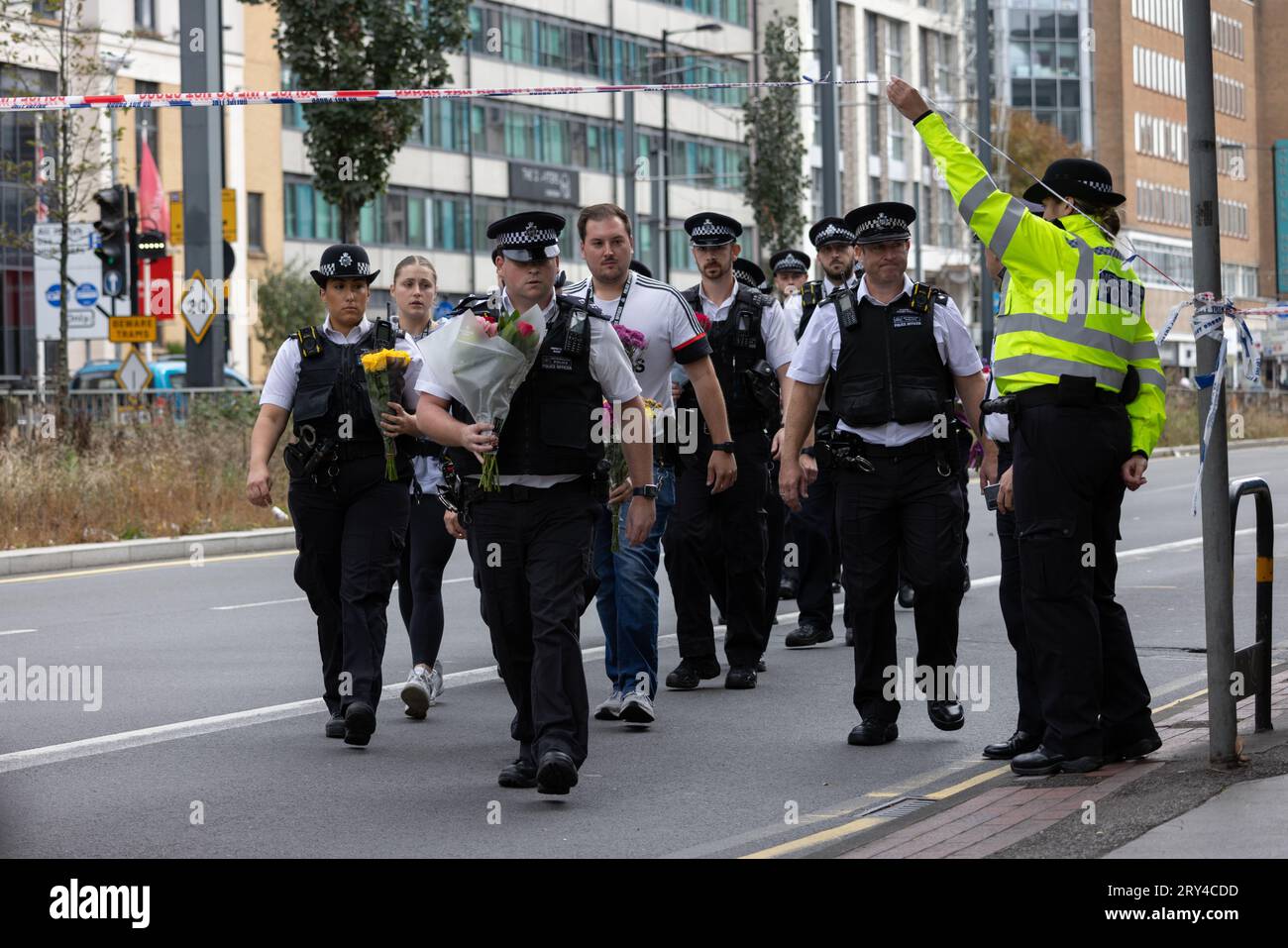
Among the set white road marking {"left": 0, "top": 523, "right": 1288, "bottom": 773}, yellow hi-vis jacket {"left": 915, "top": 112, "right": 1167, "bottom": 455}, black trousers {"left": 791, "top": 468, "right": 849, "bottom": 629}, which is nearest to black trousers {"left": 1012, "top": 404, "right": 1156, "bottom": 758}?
yellow hi-vis jacket {"left": 915, "top": 112, "right": 1167, "bottom": 455}

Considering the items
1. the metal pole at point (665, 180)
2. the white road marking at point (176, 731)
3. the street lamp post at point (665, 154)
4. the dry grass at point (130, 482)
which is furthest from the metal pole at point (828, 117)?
the white road marking at point (176, 731)

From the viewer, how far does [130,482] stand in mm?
20625

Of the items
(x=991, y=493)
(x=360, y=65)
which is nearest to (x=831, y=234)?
(x=991, y=493)

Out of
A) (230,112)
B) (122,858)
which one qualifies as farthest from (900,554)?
(230,112)

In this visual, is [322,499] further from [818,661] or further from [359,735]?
[818,661]

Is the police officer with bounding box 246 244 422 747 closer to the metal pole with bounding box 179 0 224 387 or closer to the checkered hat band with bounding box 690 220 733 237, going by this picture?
the checkered hat band with bounding box 690 220 733 237

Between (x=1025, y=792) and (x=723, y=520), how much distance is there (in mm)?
3274

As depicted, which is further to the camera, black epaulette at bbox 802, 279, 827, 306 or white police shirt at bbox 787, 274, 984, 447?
black epaulette at bbox 802, 279, 827, 306

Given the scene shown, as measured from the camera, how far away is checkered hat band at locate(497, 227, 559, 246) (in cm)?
735

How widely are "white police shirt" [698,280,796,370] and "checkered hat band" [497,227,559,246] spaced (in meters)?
2.84

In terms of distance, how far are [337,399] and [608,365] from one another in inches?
61.8

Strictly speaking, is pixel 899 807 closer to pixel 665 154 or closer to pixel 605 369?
pixel 605 369

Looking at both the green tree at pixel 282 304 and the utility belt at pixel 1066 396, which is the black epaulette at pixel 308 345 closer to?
the utility belt at pixel 1066 396

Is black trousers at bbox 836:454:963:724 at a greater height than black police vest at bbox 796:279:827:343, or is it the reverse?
black police vest at bbox 796:279:827:343
